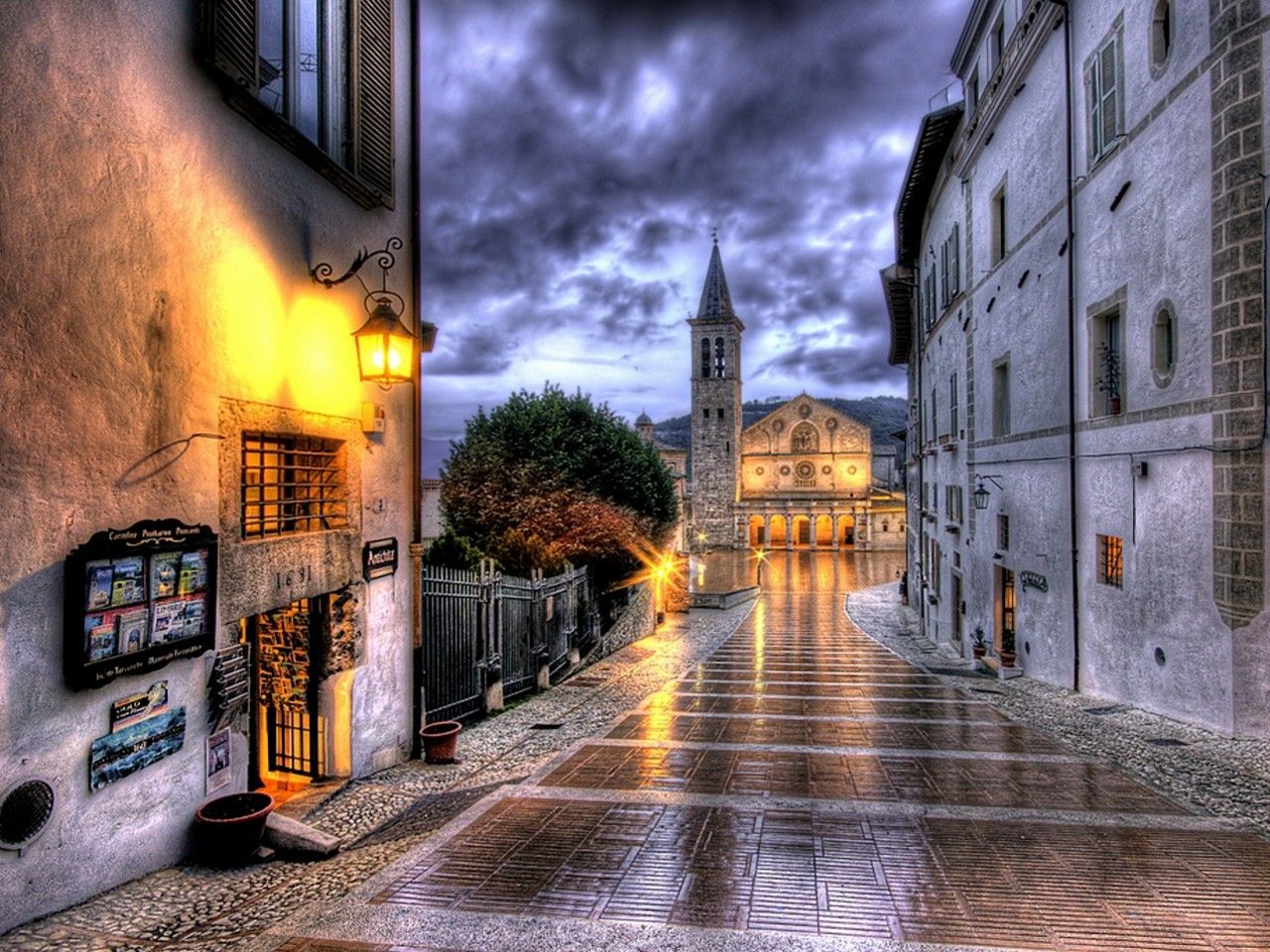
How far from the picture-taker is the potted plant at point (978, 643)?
15422 millimetres

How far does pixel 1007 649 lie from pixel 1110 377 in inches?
236

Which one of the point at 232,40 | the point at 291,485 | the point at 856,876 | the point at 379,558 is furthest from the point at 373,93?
the point at 856,876

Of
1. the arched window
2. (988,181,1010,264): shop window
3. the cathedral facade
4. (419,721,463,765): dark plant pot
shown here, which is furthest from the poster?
the arched window

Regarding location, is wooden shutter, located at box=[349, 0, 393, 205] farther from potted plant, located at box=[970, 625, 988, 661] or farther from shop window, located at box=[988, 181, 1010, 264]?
potted plant, located at box=[970, 625, 988, 661]

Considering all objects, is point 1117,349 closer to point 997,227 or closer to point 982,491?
point 982,491

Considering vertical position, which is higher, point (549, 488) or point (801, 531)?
point (549, 488)

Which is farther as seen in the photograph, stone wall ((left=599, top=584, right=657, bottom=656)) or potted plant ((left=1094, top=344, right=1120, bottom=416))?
stone wall ((left=599, top=584, right=657, bottom=656))

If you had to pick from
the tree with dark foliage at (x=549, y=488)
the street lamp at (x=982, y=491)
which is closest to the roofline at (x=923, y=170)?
the street lamp at (x=982, y=491)

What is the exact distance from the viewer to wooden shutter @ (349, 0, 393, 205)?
272 inches

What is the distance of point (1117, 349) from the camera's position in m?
10.2

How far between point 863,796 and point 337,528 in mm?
5048

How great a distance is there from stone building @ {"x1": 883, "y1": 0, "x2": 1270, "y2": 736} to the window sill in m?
8.51

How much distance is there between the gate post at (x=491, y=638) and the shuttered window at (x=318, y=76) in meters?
5.36

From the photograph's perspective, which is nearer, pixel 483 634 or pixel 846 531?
pixel 483 634
